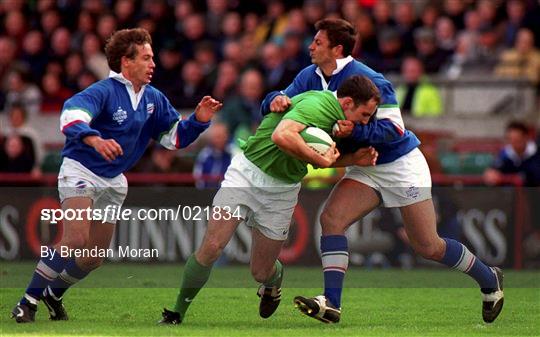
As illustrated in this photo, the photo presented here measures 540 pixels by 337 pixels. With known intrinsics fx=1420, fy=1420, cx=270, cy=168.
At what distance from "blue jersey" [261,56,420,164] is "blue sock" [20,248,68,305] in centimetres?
187

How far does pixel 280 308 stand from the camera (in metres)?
11.9

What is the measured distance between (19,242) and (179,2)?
6.46 meters

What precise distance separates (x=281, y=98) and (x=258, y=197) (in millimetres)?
745

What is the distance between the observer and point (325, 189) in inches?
669

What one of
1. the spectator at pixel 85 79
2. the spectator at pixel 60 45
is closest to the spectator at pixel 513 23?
the spectator at pixel 85 79

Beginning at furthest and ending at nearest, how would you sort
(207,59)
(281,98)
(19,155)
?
1. (207,59)
2. (19,155)
3. (281,98)

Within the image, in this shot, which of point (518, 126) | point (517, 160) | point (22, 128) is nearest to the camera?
point (518, 126)

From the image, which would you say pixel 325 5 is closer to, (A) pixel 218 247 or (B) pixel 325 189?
(B) pixel 325 189

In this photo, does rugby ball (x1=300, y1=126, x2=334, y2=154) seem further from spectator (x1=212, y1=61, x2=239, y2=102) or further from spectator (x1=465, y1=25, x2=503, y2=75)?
spectator (x1=465, y1=25, x2=503, y2=75)

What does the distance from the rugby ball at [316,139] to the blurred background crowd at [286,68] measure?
7.08 m

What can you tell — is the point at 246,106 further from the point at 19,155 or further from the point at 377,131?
the point at 377,131

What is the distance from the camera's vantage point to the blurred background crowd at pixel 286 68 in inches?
714

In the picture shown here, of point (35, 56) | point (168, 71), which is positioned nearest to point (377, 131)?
point (168, 71)

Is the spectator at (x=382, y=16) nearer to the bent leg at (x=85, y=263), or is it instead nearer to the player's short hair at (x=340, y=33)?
the player's short hair at (x=340, y=33)
